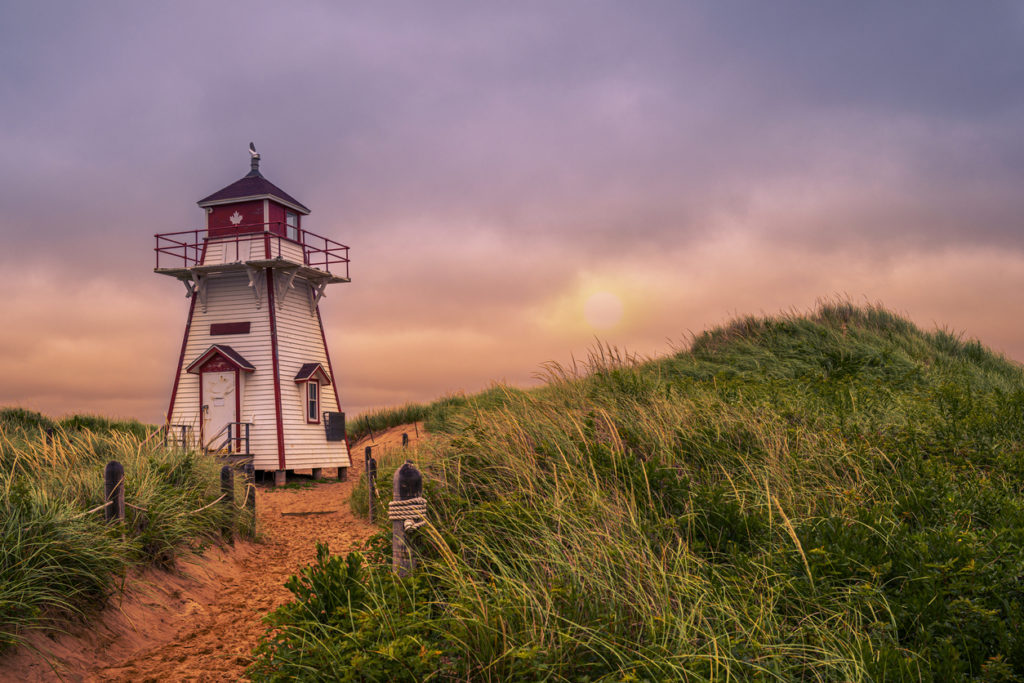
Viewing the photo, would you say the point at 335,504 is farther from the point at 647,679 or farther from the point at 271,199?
the point at 647,679

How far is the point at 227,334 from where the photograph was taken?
76.2 feet

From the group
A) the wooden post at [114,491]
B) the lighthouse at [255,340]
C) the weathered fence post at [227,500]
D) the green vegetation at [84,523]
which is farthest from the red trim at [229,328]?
the wooden post at [114,491]

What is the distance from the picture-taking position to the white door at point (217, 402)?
22562mm

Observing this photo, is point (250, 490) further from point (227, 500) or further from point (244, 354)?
point (244, 354)

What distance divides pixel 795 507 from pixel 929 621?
1868 millimetres

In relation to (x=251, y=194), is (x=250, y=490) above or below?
below

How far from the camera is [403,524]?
217 inches

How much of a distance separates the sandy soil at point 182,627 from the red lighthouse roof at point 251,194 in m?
15.4

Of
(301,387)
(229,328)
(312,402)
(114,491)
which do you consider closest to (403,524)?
(114,491)

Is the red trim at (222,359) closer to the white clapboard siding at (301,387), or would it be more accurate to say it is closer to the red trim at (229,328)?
the red trim at (229,328)

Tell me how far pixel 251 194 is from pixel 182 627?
62.3ft

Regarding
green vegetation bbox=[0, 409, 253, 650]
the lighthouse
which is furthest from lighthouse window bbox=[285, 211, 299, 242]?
green vegetation bbox=[0, 409, 253, 650]

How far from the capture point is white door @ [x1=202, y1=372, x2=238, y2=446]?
74.0ft

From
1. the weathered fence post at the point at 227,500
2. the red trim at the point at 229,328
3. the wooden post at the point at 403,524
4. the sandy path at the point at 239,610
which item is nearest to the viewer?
the wooden post at the point at 403,524
